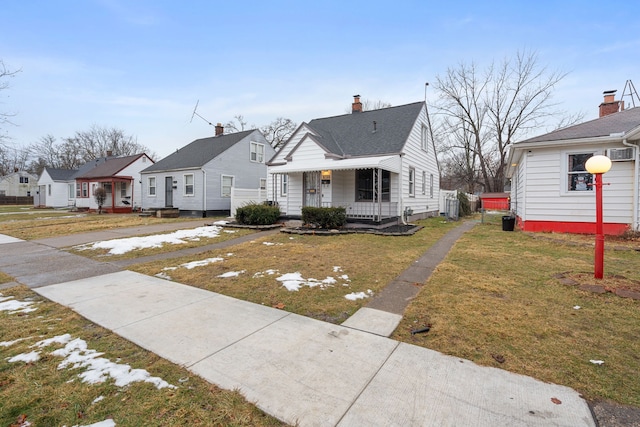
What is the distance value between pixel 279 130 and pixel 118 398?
40.0 m

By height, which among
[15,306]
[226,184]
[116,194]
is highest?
[226,184]

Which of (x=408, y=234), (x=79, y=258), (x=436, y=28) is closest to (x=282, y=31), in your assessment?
(x=436, y=28)

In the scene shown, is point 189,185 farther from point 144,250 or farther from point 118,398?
point 118,398

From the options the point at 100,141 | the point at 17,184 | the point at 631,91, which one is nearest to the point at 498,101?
the point at 631,91

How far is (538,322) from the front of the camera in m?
3.43

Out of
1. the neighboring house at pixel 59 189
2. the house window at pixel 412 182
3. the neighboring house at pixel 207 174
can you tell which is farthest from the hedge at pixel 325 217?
the neighboring house at pixel 59 189

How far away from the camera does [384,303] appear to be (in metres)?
4.17

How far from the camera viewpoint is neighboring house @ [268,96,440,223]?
12.8 meters

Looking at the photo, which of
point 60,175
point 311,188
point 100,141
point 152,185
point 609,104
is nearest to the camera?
point 609,104

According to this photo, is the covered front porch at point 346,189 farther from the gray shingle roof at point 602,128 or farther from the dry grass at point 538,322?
the dry grass at point 538,322

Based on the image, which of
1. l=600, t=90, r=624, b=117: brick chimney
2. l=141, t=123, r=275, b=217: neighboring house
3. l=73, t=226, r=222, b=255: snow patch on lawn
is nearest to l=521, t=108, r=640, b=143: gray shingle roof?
l=600, t=90, r=624, b=117: brick chimney

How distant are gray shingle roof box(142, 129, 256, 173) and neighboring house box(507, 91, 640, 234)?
1754 cm

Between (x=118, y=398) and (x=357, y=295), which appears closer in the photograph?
(x=118, y=398)

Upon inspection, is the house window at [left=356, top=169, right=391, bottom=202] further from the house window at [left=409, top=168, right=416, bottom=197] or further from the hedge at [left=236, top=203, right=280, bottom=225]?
the hedge at [left=236, top=203, right=280, bottom=225]
